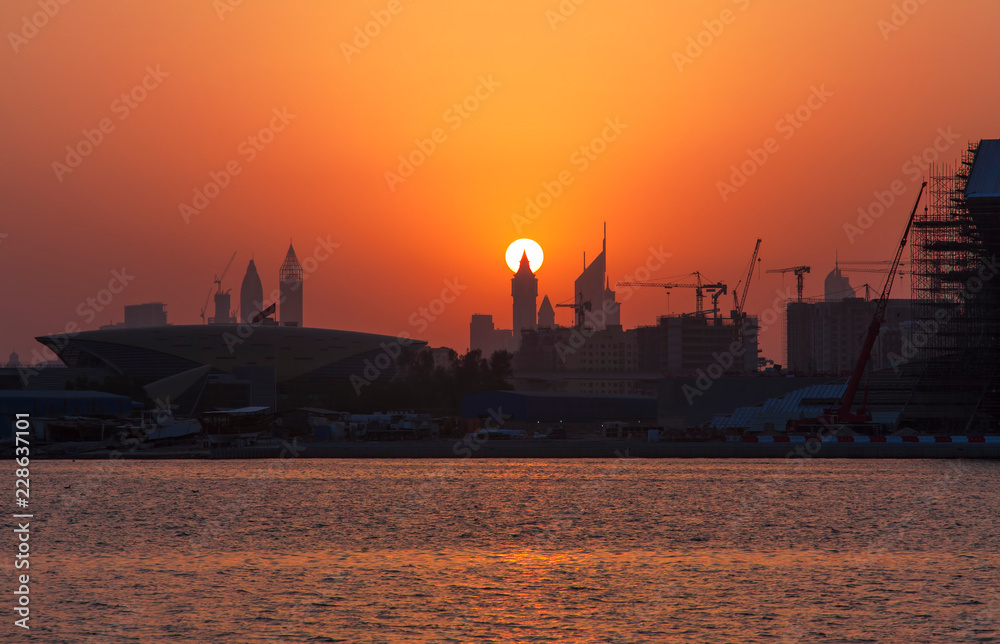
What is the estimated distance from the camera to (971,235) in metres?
118

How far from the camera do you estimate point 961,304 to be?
118 metres

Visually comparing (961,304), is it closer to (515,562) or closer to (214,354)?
(515,562)

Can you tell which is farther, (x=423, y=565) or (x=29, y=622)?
(x=423, y=565)

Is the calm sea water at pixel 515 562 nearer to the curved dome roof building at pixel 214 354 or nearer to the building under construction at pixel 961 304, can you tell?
the building under construction at pixel 961 304

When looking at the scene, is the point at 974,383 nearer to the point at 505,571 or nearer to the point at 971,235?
the point at 971,235

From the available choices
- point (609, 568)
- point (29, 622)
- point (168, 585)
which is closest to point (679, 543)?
point (609, 568)

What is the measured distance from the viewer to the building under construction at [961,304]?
114625mm

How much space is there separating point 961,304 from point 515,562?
90.8m

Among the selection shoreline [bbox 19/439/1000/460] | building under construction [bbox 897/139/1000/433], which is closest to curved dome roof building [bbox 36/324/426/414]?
shoreline [bbox 19/439/1000/460]

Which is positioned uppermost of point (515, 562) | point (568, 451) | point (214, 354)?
point (214, 354)

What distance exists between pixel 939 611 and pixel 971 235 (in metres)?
95.8

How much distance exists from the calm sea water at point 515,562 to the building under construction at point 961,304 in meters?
42.8

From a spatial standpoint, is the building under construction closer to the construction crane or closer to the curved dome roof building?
the construction crane

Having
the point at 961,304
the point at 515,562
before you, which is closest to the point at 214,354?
the point at 961,304
